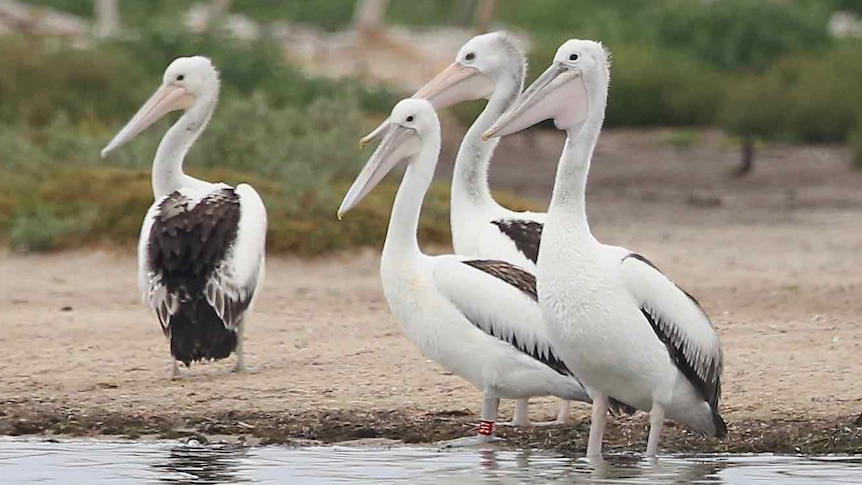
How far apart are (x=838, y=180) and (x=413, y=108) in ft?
33.9

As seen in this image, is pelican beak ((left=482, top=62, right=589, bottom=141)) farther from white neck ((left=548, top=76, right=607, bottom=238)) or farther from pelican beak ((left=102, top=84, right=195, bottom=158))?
pelican beak ((left=102, top=84, right=195, bottom=158))

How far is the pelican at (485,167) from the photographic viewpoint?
812cm

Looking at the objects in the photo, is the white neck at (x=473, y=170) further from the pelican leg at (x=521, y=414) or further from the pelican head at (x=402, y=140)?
the pelican leg at (x=521, y=414)

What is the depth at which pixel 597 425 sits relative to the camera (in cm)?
691

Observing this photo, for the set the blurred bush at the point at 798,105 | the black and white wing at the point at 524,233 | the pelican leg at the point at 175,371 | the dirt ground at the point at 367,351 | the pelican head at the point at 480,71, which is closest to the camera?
the dirt ground at the point at 367,351

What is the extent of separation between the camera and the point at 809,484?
21.5ft

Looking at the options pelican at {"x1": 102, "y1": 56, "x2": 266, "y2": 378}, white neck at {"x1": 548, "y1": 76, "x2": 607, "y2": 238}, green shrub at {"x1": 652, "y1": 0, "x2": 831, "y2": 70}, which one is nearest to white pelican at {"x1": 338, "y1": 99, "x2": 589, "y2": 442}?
white neck at {"x1": 548, "y1": 76, "x2": 607, "y2": 238}

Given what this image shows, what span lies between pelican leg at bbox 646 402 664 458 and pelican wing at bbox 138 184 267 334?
2311 millimetres

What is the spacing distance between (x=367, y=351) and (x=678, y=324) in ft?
8.91

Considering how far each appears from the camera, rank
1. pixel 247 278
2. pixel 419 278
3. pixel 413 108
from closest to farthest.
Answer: pixel 419 278 < pixel 413 108 < pixel 247 278

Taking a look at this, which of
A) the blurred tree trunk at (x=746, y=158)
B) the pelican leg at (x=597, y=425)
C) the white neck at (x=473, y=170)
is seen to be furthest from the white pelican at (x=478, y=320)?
the blurred tree trunk at (x=746, y=158)

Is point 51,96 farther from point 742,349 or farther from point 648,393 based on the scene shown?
point 648,393

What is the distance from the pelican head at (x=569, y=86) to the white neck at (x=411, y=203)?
2.33 ft

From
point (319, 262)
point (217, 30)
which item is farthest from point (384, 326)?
point (217, 30)
